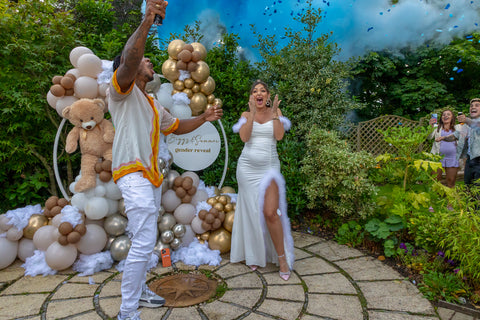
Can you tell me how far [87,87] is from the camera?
3.25m

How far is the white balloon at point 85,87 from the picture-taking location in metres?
3.24

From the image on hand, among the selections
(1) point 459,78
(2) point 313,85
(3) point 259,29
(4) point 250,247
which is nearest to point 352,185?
(4) point 250,247

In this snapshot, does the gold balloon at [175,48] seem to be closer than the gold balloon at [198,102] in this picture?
Yes

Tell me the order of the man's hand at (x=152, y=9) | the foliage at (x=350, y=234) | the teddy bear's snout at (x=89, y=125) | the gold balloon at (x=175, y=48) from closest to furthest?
the man's hand at (x=152, y=9), the teddy bear's snout at (x=89, y=125), the foliage at (x=350, y=234), the gold balloon at (x=175, y=48)

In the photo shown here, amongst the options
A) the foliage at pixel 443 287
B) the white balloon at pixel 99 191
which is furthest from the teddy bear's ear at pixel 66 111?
the foliage at pixel 443 287

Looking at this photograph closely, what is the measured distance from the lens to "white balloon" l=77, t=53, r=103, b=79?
3.25m

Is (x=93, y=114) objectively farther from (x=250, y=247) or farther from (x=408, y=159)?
(x=408, y=159)

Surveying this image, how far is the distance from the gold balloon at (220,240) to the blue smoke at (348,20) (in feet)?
12.3

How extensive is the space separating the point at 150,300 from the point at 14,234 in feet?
6.07

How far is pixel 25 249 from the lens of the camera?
328 cm

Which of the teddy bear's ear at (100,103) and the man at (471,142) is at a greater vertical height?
the teddy bear's ear at (100,103)

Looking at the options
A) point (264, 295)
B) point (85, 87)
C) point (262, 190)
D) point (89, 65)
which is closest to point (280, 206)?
point (262, 190)

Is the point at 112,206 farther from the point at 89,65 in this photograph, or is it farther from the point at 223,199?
the point at 89,65

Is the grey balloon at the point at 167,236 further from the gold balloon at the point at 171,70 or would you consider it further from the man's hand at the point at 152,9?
the man's hand at the point at 152,9
